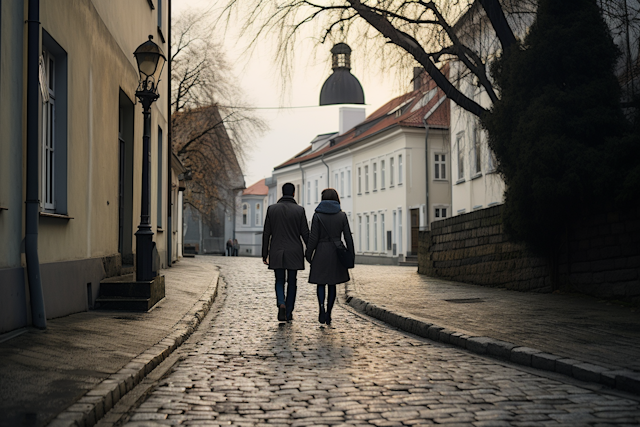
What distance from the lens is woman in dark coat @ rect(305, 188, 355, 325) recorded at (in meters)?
11.6

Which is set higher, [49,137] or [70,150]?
[49,137]

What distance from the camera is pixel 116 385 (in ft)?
19.8

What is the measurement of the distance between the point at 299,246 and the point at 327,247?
42 cm

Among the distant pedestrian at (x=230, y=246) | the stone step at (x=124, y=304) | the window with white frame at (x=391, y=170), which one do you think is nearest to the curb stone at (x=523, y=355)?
the stone step at (x=124, y=304)

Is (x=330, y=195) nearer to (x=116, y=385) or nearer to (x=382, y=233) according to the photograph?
(x=116, y=385)

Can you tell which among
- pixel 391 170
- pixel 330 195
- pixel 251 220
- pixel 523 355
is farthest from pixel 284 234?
pixel 251 220

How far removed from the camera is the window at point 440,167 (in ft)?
162

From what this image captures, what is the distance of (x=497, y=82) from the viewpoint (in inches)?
620

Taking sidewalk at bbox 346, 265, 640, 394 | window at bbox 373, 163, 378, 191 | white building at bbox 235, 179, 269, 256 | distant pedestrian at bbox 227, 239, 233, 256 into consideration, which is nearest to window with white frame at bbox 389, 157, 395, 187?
window at bbox 373, 163, 378, 191

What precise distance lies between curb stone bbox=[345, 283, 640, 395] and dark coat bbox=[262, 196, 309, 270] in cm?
167

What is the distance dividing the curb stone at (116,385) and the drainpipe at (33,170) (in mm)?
1387

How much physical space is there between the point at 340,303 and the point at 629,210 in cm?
531

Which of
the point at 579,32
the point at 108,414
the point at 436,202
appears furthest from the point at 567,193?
the point at 436,202

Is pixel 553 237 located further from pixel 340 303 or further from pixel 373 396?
pixel 373 396
